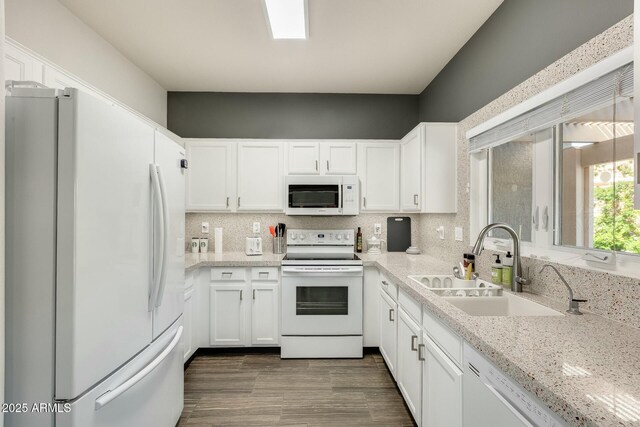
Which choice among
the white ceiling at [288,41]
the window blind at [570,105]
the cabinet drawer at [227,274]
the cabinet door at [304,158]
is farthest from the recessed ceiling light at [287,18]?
the cabinet drawer at [227,274]

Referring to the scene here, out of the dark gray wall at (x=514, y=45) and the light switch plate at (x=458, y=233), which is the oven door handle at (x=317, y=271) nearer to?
the light switch plate at (x=458, y=233)

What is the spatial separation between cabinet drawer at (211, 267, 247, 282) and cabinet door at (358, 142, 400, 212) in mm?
1457

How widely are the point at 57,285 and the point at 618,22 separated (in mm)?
2315

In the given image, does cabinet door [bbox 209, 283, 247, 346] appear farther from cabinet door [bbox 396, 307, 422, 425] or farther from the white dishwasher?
the white dishwasher

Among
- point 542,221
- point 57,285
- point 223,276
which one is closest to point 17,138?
point 57,285

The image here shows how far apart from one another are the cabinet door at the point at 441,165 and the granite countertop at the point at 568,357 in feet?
4.15

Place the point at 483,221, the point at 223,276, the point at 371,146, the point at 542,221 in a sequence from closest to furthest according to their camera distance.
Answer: the point at 542,221
the point at 483,221
the point at 223,276
the point at 371,146

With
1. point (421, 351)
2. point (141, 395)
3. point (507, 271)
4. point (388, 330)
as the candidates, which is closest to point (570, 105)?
point (507, 271)

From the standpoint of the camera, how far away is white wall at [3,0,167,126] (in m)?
1.84

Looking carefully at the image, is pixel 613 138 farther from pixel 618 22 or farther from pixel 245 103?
pixel 245 103

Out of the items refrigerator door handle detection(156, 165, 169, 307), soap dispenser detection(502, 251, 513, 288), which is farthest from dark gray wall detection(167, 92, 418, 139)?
soap dispenser detection(502, 251, 513, 288)

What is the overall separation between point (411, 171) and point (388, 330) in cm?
151

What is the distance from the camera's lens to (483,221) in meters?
→ 2.34

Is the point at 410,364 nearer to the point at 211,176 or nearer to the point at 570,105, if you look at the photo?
the point at 570,105
